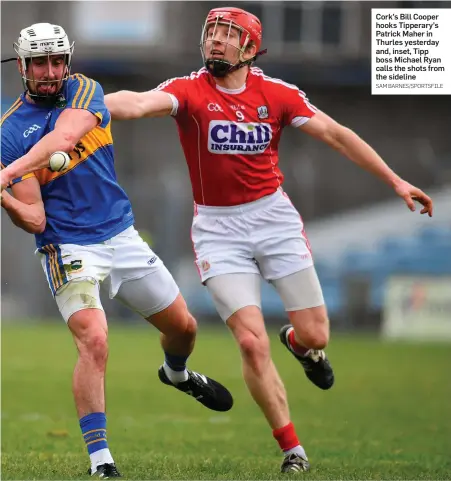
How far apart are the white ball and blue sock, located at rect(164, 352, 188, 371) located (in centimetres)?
220

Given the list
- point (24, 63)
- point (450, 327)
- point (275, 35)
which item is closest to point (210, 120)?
point (24, 63)

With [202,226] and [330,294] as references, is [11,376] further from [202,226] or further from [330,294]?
[330,294]

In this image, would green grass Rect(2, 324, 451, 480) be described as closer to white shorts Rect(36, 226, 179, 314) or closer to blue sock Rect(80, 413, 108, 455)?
blue sock Rect(80, 413, 108, 455)

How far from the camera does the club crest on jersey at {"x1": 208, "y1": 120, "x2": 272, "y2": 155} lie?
8.17 metres

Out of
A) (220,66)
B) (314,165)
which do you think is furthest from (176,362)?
(314,165)

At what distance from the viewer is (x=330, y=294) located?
22406mm

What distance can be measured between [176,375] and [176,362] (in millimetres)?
136

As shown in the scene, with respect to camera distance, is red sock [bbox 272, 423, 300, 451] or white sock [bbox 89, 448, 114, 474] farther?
red sock [bbox 272, 423, 300, 451]

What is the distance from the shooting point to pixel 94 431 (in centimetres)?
702

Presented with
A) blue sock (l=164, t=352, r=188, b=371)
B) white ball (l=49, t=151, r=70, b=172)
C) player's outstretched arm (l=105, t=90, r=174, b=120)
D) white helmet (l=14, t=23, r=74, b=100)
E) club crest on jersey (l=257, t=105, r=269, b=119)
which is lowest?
blue sock (l=164, t=352, r=188, b=371)

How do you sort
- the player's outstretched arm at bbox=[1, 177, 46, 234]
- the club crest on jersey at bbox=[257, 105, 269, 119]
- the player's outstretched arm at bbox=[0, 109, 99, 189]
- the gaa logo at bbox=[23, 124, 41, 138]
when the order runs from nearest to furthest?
1. the player's outstretched arm at bbox=[0, 109, 99, 189]
2. the player's outstretched arm at bbox=[1, 177, 46, 234]
3. the gaa logo at bbox=[23, 124, 41, 138]
4. the club crest on jersey at bbox=[257, 105, 269, 119]

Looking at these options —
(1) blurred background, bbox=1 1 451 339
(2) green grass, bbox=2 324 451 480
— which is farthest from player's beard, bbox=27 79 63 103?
(1) blurred background, bbox=1 1 451 339

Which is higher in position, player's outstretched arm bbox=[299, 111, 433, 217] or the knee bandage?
player's outstretched arm bbox=[299, 111, 433, 217]

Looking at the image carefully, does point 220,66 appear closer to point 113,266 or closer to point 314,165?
point 113,266
